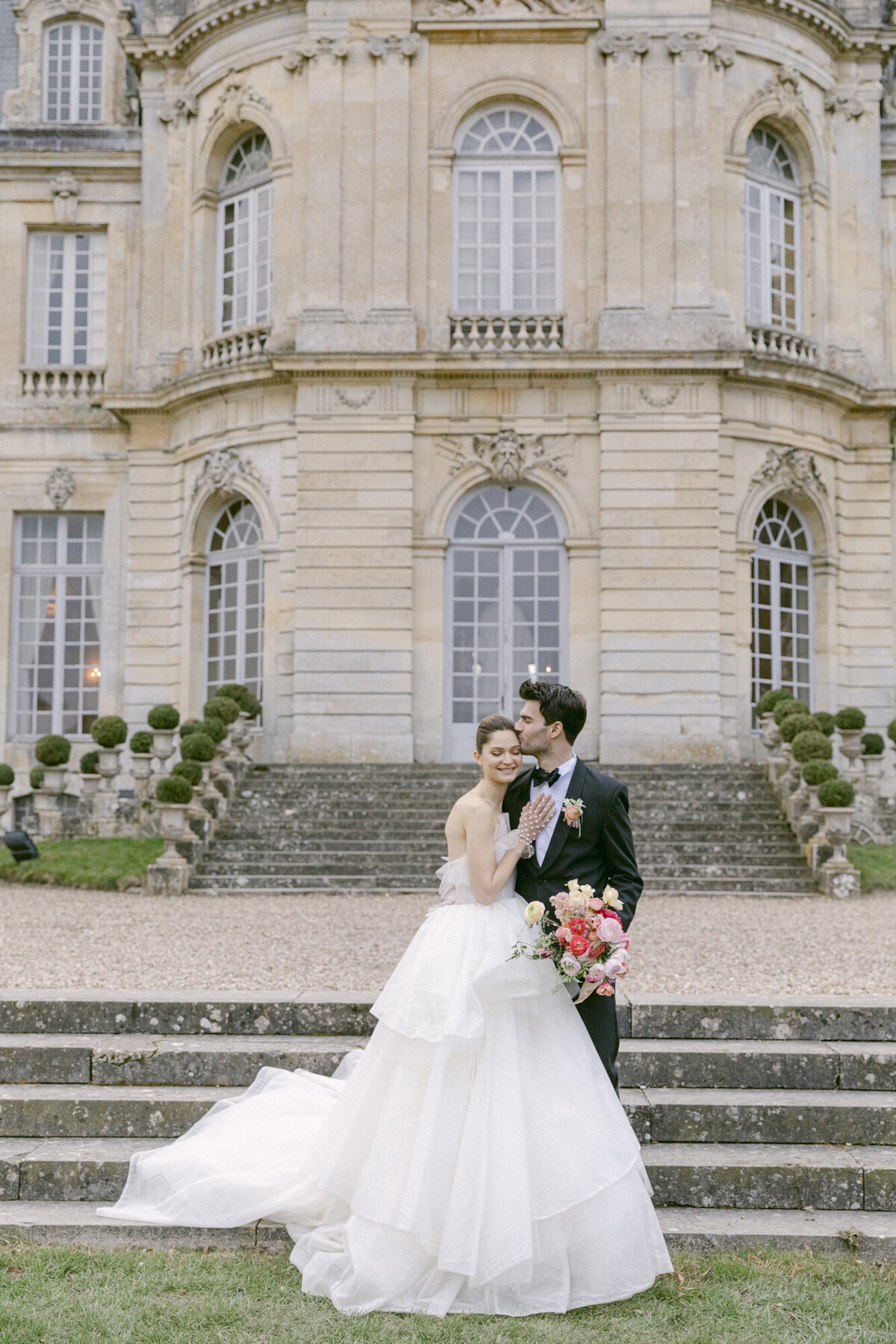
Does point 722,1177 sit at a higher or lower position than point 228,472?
lower

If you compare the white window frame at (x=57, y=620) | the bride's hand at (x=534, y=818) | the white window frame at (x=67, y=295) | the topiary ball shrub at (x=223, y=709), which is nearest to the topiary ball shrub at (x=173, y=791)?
the topiary ball shrub at (x=223, y=709)

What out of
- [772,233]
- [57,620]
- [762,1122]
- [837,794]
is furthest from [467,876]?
[57,620]

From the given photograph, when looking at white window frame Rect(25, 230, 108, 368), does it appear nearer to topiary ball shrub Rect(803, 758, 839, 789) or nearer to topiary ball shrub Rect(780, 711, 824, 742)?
topiary ball shrub Rect(780, 711, 824, 742)

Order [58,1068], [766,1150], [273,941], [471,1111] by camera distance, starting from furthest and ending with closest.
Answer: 1. [273,941]
2. [58,1068]
3. [766,1150]
4. [471,1111]

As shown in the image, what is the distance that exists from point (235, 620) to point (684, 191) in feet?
24.4

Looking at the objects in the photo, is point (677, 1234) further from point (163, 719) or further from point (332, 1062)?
point (163, 719)

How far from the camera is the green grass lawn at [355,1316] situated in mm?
3463

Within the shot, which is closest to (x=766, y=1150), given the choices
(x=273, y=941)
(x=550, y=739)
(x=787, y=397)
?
(x=550, y=739)

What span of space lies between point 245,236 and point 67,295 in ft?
10.1

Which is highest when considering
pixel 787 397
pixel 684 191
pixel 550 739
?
pixel 684 191

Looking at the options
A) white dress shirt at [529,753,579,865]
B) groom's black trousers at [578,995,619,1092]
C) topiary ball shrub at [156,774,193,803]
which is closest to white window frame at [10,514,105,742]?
topiary ball shrub at [156,774,193,803]

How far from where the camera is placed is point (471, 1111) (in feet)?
12.5

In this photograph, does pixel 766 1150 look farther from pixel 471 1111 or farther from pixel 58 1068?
pixel 58 1068

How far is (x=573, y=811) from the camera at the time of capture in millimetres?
3900
